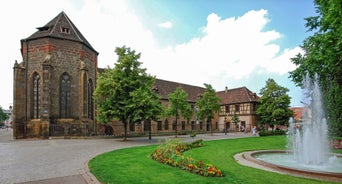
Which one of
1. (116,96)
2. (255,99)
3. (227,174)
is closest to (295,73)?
(227,174)

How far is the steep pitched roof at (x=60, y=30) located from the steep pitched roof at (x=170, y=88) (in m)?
17.3

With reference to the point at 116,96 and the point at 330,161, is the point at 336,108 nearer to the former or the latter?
the point at 330,161

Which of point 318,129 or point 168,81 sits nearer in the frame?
point 318,129

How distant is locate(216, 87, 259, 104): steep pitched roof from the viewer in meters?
49.5

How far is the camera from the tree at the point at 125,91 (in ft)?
70.2

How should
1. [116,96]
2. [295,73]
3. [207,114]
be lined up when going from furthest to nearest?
[207,114]
[116,96]
[295,73]

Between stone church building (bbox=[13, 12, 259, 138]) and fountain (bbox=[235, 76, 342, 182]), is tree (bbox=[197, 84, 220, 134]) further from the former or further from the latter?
fountain (bbox=[235, 76, 342, 182])

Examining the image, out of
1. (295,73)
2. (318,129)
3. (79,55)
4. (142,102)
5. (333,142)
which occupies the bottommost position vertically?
(333,142)

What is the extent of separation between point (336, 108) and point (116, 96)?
20.0 meters

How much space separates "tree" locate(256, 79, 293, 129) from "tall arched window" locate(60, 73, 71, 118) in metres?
34.2

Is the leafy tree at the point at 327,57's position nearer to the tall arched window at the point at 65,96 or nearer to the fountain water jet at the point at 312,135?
the fountain water jet at the point at 312,135

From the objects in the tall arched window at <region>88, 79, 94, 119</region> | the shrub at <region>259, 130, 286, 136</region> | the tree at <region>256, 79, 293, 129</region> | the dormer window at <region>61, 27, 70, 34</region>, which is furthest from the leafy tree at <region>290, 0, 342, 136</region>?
the dormer window at <region>61, 27, 70, 34</region>

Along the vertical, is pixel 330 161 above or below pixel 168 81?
below

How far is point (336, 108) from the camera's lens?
755 inches
